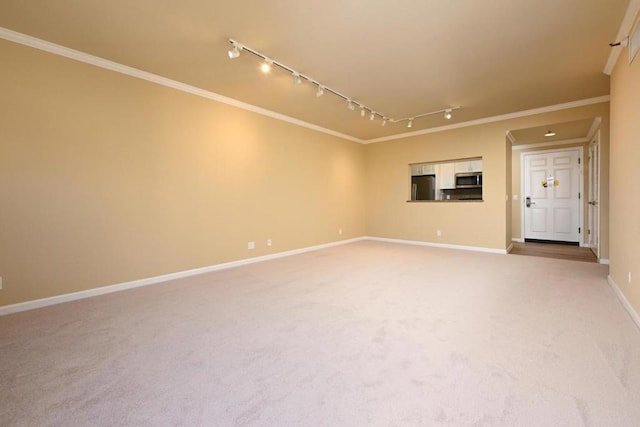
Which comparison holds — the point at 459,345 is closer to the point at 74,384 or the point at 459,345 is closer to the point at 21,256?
the point at 74,384

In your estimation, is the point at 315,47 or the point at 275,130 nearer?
the point at 315,47

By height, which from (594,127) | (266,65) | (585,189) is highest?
(266,65)

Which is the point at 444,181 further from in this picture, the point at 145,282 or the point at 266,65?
the point at 145,282

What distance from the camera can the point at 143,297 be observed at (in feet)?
10.3

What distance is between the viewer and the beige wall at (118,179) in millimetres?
2814

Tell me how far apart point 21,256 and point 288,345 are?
2.86m

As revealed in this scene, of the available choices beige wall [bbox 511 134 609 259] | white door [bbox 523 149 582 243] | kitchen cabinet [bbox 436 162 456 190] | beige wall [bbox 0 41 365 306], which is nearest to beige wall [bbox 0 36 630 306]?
beige wall [bbox 0 41 365 306]

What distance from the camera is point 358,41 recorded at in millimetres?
2943

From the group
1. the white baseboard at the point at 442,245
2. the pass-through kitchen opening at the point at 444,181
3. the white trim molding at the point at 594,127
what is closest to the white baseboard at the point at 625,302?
the white baseboard at the point at 442,245

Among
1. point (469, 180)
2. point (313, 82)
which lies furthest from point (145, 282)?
point (469, 180)

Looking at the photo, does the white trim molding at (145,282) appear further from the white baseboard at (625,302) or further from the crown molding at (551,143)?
the crown molding at (551,143)

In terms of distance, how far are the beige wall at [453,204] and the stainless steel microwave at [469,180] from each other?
0.92m

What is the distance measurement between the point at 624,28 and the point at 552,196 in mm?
5153

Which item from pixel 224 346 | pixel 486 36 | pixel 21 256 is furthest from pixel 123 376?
pixel 486 36
